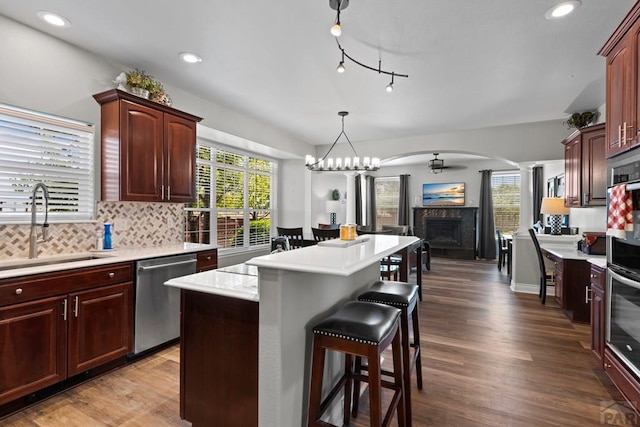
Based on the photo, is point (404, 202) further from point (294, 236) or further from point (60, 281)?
point (60, 281)

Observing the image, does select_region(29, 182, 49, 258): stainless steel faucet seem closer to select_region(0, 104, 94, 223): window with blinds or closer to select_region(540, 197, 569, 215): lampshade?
select_region(0, 104, 94, 223): window with blinds

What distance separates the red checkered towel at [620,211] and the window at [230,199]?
4.50 metres

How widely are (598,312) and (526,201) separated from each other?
10.2ft

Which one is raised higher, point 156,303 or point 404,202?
point 404,202

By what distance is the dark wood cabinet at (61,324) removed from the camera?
1983 mm

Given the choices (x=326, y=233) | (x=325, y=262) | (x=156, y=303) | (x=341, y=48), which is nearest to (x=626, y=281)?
(x=325, y=262)

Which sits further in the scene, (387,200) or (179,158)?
(387,200)

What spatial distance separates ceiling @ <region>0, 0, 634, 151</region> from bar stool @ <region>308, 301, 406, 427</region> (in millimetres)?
2037

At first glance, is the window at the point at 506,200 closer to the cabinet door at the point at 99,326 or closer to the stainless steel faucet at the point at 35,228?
the cabinet door at the point at 99,326

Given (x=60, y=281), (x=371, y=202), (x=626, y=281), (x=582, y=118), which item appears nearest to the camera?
(x=626, y=281)

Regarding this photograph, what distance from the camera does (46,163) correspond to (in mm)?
2652

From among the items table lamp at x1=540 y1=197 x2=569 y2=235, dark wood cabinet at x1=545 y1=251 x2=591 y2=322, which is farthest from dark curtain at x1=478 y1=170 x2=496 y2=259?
dark wood cabinet at x1=545 y1=251 x2=591 y2=322

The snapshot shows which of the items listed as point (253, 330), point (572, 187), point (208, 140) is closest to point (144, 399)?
point (253, 330)

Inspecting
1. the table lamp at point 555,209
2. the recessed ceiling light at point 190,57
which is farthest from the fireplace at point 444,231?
the recessed ceiling light at point 190,57
